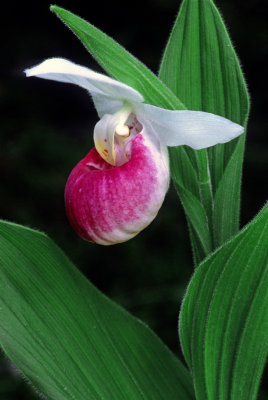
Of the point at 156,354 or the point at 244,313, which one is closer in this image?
the point at 244,313

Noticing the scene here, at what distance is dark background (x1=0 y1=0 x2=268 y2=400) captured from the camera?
2.55 m

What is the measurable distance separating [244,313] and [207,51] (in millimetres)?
553

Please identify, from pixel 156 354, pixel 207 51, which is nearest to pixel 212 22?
pixel 207 51

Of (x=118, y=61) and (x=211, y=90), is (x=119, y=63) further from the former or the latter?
(x=211, y=90)

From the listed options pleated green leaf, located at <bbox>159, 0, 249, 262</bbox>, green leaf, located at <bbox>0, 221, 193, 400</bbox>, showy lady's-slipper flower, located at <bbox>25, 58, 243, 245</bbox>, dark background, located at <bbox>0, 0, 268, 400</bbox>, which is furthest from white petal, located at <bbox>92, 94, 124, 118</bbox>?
dark background, located at <bbox>0, 0, 268, 400</bbox>

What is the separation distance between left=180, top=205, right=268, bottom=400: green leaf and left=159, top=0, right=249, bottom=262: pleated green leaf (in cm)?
14

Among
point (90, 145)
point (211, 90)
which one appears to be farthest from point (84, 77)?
point (90, 145)

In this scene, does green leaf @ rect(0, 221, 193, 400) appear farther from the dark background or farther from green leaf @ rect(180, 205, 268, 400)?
the dark background

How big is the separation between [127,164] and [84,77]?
182 mm

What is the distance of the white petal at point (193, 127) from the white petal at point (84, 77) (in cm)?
6

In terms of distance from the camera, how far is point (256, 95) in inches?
112

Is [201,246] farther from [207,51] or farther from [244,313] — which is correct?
[207,51]

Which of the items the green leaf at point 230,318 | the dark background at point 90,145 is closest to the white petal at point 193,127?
the green leaf at point 230,318

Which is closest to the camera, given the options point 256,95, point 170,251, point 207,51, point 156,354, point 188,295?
point 188,295
